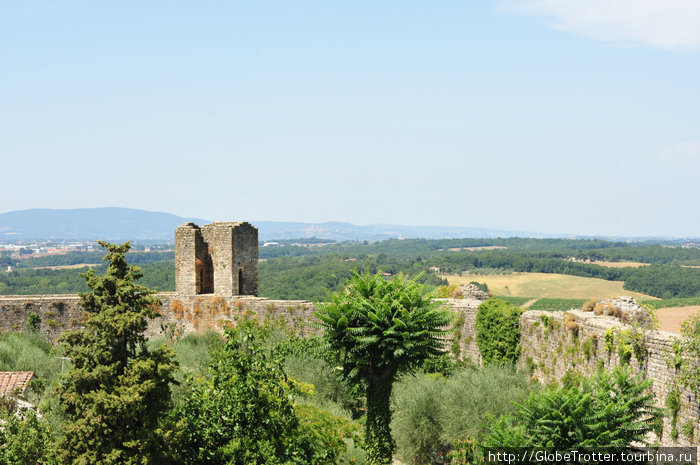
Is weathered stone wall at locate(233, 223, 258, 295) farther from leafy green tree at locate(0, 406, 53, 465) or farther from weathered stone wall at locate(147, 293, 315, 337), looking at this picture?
leafy green tree at locate(0, 406, 53, 465)

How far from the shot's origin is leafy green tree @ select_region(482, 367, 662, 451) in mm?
11820

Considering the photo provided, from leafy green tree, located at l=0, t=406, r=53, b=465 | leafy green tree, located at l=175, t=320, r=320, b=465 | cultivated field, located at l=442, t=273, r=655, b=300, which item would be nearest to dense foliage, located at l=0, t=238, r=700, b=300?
cultivated field, located at l=442, t=273, r=655, b=300

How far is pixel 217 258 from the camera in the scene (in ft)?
75.2

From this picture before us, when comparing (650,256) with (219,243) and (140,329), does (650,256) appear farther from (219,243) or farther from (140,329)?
(140,329)

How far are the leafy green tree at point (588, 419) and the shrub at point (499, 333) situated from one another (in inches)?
256

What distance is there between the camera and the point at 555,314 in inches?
711

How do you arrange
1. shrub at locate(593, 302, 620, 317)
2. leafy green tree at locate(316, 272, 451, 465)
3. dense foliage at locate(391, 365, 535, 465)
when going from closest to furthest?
leafy green tree at locate(316, 272, 451, 465) < dense foliage at locate(391, 365, 535, 465) < shrub at locate(593, 302, 620, 317)

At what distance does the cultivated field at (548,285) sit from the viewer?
7200 centimetres

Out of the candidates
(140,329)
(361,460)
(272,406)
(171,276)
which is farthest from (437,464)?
(171,276)

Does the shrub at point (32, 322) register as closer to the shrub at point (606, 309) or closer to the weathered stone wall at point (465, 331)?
the weathered stone wall at point (465, 331)

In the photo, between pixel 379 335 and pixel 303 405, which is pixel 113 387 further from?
pixel 303 405

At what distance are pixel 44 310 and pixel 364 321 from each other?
13092 millimetres

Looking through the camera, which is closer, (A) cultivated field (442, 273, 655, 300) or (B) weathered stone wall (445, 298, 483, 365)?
(B) weathered stone wall (445, 298, 483, 365)

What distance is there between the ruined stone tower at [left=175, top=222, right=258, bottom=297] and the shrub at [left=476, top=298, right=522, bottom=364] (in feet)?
26.8
